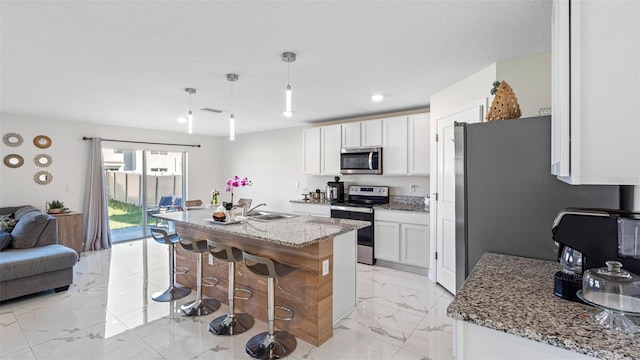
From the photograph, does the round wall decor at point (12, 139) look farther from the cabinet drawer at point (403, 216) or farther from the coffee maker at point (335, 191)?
the cabinet drawer at point (403, 216)

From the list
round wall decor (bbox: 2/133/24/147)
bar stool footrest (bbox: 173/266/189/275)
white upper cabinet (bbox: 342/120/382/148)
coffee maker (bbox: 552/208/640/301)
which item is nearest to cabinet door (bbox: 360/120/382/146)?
white upper cabinet (bbox: 342/120/382/148)

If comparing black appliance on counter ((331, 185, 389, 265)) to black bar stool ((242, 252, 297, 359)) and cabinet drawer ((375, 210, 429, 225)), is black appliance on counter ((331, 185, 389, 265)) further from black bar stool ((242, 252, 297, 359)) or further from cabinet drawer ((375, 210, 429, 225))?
black bar stool ((242, 252, 297, 359))

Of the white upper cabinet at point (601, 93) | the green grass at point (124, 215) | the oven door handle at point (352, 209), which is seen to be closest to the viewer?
the white upper cabinet at point (601, 93)

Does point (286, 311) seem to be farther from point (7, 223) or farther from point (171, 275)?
point (7, 223)

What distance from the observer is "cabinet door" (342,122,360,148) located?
4926 millimetres

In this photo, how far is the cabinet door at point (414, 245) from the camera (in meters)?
4.09

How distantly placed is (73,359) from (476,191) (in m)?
3.10

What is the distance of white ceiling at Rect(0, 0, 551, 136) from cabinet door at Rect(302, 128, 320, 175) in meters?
1.54

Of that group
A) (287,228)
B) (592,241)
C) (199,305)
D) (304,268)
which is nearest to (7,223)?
(199,305)

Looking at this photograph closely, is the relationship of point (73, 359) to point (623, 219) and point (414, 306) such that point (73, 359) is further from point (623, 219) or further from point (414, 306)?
point (623, 219)

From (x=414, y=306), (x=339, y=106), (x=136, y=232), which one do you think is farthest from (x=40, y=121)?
(x=414, y=306)

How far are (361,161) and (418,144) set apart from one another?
36.3 inches

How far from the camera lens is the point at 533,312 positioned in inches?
41.8

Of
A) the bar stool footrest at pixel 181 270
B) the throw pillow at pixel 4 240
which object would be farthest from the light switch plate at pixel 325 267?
the throw pillow at pixel 4 240
